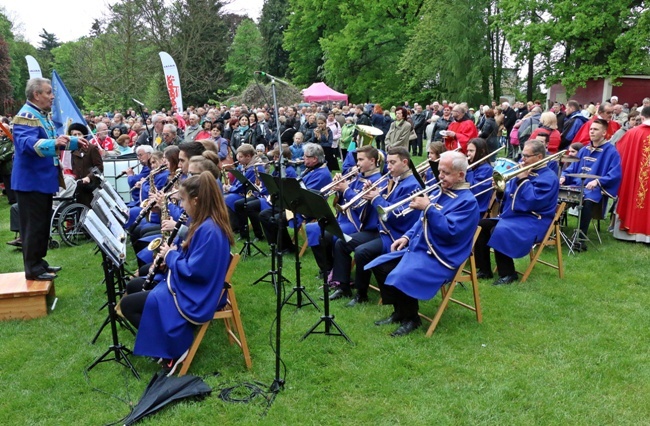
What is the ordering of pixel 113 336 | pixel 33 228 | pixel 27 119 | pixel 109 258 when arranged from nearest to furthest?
1. pixel 109 258
2. pixel 113 336
3. pixel 27 119
4. pixel 33 228

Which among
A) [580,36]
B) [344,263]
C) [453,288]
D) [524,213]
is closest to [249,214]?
[344,263]

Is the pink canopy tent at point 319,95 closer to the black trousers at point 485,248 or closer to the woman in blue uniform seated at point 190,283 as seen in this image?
the black trousers at point 485,248

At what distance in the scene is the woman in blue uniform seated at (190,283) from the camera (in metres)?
4.39

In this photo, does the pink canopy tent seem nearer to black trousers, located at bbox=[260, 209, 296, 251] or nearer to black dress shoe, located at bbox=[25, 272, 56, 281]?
black trousers, located at bbox=[260, 209, 296, 251]

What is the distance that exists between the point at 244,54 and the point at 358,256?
41.8m

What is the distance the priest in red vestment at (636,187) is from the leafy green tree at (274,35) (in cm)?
4066

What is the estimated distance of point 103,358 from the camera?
491 cm

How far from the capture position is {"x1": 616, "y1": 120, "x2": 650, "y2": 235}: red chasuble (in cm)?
855

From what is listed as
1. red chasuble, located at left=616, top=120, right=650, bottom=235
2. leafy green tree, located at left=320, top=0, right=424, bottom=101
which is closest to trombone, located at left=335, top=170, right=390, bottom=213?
red chasuble, located at left=616, top=120, right=650, bottom=235

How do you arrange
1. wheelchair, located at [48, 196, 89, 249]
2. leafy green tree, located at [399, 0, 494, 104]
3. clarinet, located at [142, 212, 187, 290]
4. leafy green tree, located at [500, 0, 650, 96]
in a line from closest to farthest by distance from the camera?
1. clarinet, located at [142, 212, 187, 290]
2. wheelchair, located at [48, 196, 89, 249]
3. leafy green tree, located at [500, 0, 650, 96]
4. leafy green tree, located at [399, 0, 494, 104]

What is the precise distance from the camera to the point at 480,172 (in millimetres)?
7742

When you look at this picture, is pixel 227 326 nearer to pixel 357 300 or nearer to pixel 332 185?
pixel 357 300

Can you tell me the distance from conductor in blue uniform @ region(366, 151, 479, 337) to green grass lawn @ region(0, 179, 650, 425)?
15.6 inches

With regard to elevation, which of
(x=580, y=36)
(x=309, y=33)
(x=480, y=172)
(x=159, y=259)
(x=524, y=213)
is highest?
(x=309, y=33)
